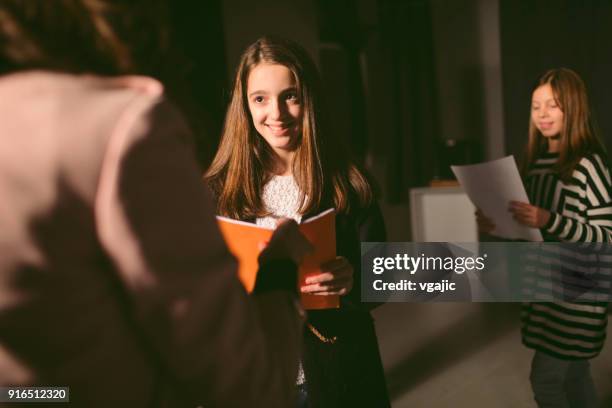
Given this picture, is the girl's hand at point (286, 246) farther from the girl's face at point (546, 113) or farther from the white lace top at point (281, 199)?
the girl's face at point (546, 113)

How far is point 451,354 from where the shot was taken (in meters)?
1.26

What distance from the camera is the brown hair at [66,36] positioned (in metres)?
0.39

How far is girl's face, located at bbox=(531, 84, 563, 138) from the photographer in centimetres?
91

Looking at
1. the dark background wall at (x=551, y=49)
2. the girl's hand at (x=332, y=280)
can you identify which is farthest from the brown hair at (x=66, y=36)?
the dark background wall at (x=551, y=49)

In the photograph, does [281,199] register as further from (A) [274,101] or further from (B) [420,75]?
(B) [420,75]

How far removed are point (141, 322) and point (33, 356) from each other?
0.12 m

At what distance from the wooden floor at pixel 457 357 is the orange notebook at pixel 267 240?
22cm

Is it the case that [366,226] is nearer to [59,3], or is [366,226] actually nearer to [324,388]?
[324,388]

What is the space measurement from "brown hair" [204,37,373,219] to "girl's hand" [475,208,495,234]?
26 cm

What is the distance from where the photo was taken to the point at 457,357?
1272 millimetres

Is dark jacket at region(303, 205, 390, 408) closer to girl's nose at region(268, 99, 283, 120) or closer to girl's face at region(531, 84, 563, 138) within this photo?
girl's nose at region(268, 99, 283, 120)

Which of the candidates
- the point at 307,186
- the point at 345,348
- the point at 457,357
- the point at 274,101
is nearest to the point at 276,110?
the point at 274,101

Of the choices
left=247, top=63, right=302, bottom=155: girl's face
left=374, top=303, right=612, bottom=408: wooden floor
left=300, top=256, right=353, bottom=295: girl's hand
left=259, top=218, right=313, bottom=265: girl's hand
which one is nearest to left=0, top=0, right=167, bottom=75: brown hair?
left=259, top=218, right=313, bottom=265: girl's hand

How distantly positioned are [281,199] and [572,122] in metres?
0.62
